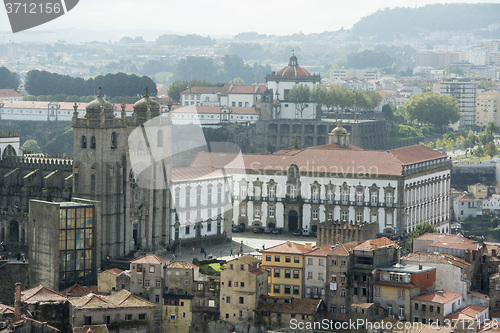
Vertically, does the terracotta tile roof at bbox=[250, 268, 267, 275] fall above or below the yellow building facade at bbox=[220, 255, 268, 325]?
above

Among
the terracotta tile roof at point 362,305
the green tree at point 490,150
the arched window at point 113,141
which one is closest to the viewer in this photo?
the terracotta tile roof at point 362,305

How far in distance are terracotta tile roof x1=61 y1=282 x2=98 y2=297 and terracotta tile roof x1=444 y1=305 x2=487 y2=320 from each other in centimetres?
2304

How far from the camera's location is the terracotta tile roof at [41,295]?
280 feet

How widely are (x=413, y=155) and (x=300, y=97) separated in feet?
197

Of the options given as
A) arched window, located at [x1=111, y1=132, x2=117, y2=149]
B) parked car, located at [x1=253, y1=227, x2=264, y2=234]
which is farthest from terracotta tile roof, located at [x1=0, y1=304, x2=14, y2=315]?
parked car, located at [x1=253, y1=227, x2=264, y2=234]

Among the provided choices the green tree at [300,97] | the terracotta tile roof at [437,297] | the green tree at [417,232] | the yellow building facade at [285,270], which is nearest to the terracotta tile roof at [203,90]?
the green tree at [300,97]

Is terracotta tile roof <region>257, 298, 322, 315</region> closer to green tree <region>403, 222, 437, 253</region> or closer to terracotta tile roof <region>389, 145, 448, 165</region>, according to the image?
green tree <region>403, 222, 437, 253</region>

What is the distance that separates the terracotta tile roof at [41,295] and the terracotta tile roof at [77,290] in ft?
4.04

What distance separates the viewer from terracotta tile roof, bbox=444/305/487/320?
→ 275 feet

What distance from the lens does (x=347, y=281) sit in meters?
87.7

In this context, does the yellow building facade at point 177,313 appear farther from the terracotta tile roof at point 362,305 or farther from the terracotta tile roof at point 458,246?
the terracotta tile roof at point 458,246

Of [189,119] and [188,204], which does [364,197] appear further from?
[189,119]

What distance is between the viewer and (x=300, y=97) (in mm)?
180875

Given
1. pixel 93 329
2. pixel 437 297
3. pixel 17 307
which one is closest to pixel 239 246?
pixel 437 297
